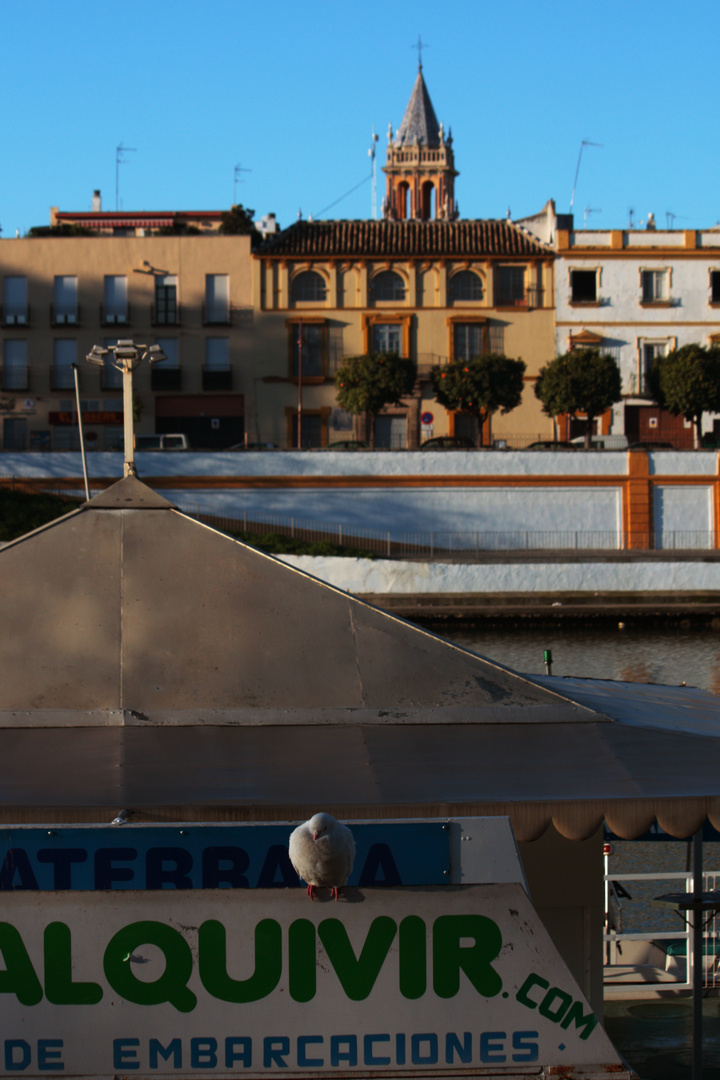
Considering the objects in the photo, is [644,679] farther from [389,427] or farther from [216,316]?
[216,316]

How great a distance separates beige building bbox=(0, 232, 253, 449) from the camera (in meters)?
49.5

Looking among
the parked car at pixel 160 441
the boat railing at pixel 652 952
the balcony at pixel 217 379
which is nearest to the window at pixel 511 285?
the balcony at pixel 217 379

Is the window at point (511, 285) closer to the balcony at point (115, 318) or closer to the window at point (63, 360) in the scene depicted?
the balcony at point (115, 318)

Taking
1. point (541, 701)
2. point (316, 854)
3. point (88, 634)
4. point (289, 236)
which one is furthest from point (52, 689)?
point (289, 236)

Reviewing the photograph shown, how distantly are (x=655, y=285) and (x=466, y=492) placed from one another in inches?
683

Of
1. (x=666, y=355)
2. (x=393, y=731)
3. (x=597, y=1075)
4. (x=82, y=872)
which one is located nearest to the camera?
(x=597, y=1075)

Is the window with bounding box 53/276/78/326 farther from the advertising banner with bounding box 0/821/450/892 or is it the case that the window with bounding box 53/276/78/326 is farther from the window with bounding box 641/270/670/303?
the advertising banner with bounding box 0/821/450/892

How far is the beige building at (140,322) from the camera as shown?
49.5 meters

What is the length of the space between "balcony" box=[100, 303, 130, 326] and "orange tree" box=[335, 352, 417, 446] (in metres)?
10.7

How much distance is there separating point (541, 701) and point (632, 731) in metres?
0.43

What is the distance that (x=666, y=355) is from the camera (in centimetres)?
4766

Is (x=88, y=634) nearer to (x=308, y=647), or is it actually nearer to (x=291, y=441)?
(x=308, y=647)

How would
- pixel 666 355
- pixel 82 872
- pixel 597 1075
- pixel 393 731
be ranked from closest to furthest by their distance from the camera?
pixel 597 1075 → pixel 82 872 → pixel 393 731 → pixel 666 355

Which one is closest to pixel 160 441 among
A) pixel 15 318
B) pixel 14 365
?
pixel 14 365
